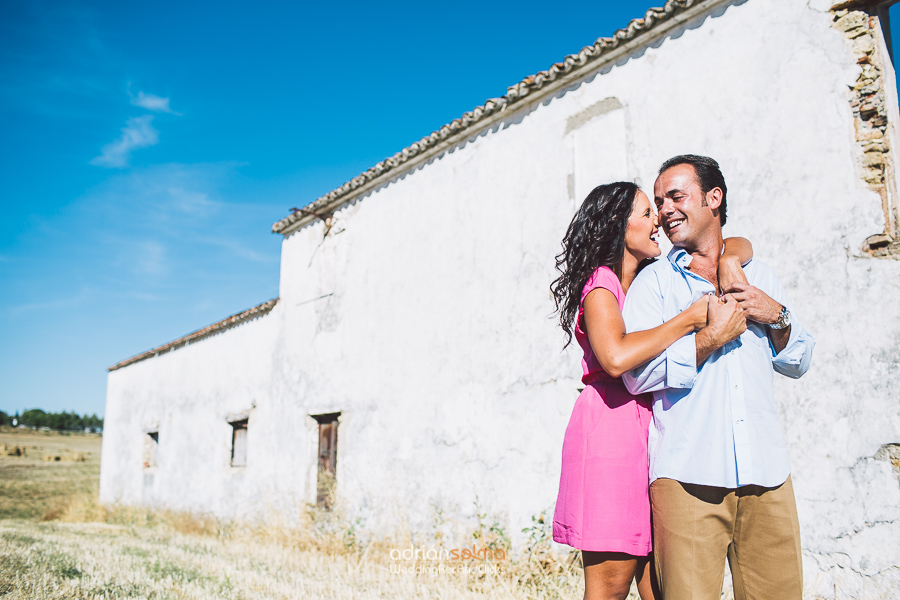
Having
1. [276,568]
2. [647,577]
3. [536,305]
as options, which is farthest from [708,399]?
[276,568]

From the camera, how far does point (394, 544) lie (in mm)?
7070

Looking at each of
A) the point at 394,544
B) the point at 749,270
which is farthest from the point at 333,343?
the point at 749,270

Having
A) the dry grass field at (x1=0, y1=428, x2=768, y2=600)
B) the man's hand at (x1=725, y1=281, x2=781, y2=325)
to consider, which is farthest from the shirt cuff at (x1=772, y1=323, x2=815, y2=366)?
the dry grass field at (x1=0, y1=428, x2=768, y2=600)

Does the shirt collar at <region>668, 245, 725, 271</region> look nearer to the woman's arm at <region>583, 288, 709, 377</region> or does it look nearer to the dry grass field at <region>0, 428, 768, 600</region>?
the woman's arm at <region>583, 288, 709, 377</region>

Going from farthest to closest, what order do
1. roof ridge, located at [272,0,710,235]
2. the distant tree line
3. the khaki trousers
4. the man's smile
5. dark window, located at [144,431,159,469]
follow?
the distant tree line < dark window, located at [144,431,159,469] < roof ridge, located at [272,0,710,235] < the man's smile < the khaki trousers

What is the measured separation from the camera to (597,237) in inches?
86.7

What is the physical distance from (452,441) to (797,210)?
4080 millimetres

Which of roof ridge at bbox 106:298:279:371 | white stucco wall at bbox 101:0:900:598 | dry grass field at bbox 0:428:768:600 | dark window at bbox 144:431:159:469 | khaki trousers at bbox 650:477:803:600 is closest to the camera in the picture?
khaki trousers at bbox 650:477:803:600

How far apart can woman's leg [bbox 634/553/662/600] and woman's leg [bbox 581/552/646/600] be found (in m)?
0.03

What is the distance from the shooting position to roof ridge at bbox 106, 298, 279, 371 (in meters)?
10.8

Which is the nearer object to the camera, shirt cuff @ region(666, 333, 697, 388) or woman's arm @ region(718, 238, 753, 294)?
shirt cuff @ region(666, 333, 697, 388)

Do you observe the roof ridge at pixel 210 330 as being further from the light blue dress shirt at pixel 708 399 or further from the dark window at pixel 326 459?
the light blue dress shirt at pixel 708 399

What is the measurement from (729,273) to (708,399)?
39 centimetres

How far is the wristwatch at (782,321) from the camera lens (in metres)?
1.93
